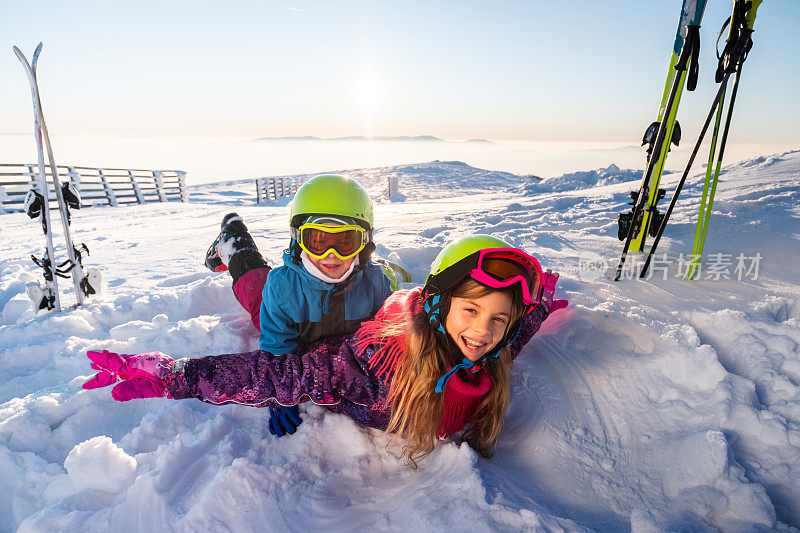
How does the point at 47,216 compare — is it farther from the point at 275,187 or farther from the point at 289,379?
the point at 275,187

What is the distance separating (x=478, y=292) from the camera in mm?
1588

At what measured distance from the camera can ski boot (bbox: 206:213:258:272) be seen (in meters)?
3.78

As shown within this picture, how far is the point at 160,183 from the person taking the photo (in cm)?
1588

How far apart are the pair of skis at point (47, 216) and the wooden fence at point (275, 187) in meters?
15.7

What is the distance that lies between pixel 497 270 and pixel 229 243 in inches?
120

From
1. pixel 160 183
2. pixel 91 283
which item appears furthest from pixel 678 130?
pixel 160 183

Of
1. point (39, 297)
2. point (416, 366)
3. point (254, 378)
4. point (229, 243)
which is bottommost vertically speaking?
point (39, 297)

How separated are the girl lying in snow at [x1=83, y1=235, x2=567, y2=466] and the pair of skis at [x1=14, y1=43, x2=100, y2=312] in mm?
2463

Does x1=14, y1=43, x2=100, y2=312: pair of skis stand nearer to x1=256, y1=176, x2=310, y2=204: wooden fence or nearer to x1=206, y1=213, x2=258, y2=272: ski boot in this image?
x1=206, y1=213, x2=258, y2=272: ski boot

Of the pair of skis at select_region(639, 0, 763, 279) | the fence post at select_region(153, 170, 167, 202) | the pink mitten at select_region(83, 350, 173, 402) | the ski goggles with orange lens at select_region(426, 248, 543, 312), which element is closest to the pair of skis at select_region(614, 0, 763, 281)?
the pair of skis at select_region(639, 0, 763, 279)

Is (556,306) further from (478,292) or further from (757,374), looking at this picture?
(478,292)

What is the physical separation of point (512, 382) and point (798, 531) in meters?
1.26

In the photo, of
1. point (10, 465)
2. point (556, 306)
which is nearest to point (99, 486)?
point (10, 465)

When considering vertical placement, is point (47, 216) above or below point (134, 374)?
above
